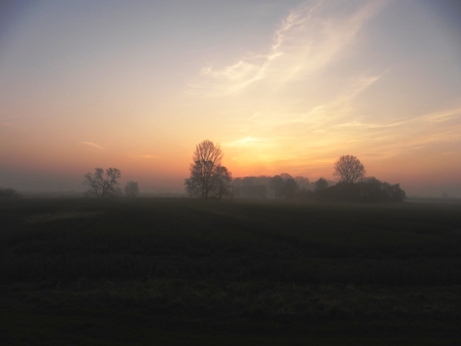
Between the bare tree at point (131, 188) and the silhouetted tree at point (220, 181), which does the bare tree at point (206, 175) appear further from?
the bare tree at point (131, 188)

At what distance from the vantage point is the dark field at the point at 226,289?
8346 millimetres

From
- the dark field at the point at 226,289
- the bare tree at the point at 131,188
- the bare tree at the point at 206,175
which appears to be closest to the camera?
the dark field at the point at 226,289

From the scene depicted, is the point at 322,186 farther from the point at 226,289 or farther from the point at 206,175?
the point at 226,289

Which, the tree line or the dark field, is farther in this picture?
the tree line

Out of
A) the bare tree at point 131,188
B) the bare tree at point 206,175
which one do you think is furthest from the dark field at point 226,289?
the bare tree at point 131,188

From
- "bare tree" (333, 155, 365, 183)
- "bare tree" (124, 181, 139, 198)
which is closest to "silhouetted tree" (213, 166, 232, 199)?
"bare tree" (333, 155, 365, 183)

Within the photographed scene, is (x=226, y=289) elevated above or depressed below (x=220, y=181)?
below

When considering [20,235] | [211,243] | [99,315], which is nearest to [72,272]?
[99,315]

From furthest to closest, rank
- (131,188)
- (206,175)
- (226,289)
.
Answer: (131,188), (206,175), (226,289)

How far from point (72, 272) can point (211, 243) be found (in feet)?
32.0

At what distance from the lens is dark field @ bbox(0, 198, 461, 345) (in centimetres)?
835

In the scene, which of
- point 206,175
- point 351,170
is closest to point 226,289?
point 206,175

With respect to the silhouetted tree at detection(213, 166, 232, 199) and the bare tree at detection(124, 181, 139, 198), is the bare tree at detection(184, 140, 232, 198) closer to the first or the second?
the silhouetted tree at detection(213, 166, 232, 199)

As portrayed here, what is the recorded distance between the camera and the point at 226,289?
12641 millimetres
